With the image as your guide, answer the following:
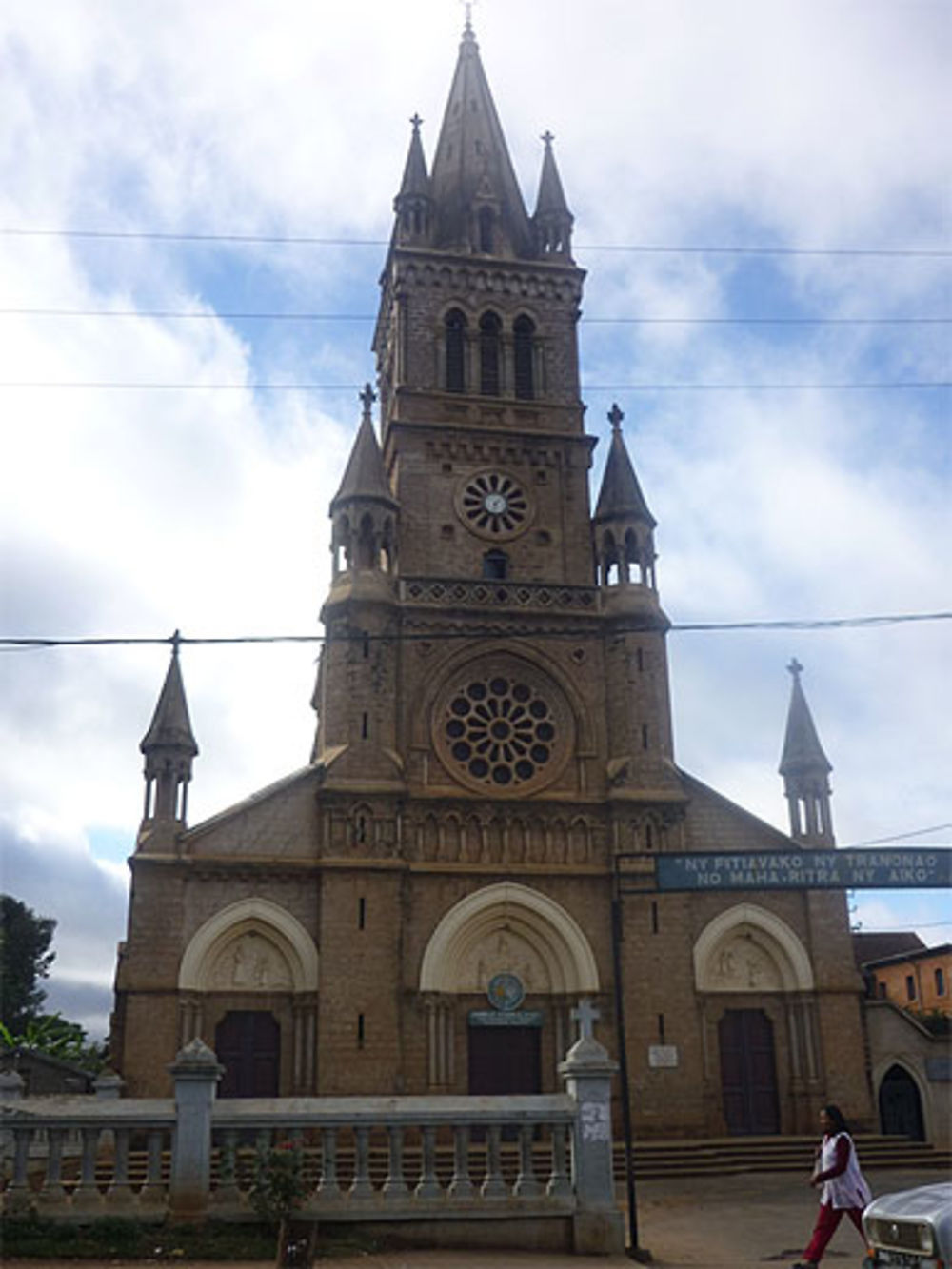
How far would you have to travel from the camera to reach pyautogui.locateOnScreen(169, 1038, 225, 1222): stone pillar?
1396 centimetres

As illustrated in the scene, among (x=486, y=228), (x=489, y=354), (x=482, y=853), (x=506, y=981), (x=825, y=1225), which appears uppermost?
(x=486, y=228)

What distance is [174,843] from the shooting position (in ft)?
96.8

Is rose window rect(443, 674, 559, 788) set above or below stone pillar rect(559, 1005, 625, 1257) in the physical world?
above

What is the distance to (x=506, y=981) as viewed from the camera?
30.5 meters

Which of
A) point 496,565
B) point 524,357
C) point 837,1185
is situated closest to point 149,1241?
point 837,1185

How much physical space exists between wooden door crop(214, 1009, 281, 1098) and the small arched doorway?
1622 cm

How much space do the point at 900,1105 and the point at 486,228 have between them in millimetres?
29355

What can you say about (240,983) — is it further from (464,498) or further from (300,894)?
(464,498)

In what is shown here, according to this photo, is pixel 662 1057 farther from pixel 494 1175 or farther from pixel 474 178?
pixel 474 178

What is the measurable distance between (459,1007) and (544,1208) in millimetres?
15792

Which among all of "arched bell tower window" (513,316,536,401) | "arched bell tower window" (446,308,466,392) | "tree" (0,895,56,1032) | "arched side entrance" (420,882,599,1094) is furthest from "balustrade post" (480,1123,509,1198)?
"tree" (0,895,56,1032)

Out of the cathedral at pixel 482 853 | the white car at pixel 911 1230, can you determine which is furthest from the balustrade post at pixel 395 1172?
the cathedral at pixel 482 853

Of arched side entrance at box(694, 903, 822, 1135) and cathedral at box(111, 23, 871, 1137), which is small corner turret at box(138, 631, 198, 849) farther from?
arched side entrance at box(694, 903, 822, 1135)

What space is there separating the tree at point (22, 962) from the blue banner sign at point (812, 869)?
5462 centimetres
